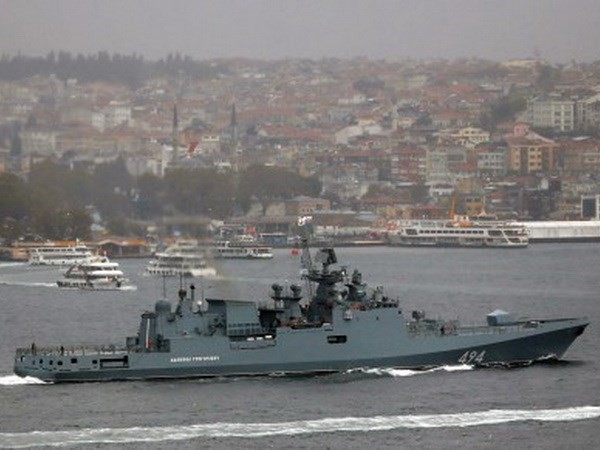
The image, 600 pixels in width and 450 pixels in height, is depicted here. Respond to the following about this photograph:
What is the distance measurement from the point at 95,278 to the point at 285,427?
30.0 m

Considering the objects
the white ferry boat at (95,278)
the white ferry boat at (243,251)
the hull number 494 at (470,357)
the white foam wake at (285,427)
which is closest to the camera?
the white foam wake at (285,427)

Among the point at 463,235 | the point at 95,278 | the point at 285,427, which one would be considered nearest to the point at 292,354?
the point at 285,427

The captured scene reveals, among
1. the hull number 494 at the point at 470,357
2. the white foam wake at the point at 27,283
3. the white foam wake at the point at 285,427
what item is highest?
the white foam wake at the point at 27,283

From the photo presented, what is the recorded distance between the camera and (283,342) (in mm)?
35688

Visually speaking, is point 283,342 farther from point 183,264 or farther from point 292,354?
point 183,264

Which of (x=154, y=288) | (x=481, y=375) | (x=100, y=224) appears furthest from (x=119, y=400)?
(x=100, y=224)

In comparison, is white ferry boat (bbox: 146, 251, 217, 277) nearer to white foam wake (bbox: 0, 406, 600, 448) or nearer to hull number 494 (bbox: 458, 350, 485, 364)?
hull number 494 (bbox: 458, 350, 485, 364)

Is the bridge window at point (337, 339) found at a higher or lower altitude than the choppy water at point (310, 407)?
higher

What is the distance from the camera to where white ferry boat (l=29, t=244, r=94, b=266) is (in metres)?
71.0

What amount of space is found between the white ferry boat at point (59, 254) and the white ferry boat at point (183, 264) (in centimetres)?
1000

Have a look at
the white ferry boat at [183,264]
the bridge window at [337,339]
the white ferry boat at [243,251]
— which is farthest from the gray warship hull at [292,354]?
the white ferry boat at [243,251]

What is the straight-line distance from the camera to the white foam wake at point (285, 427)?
30078mm

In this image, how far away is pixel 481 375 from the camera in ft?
118

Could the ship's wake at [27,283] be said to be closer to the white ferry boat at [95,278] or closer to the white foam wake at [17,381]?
the white ferry boat at [95,278]
